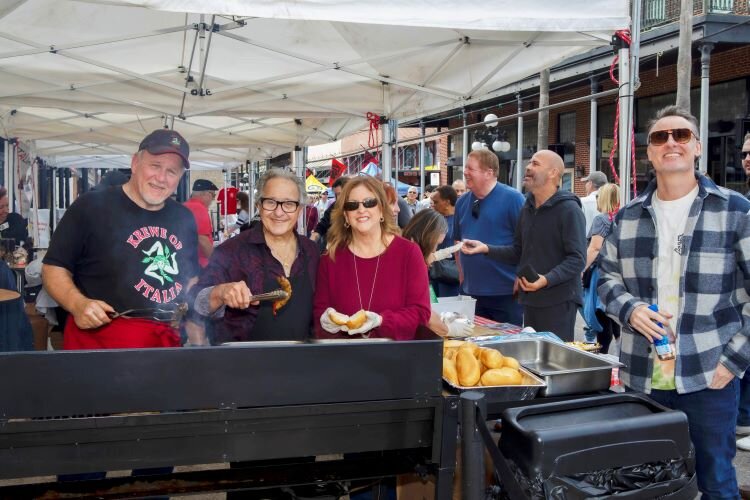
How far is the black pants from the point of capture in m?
3.50

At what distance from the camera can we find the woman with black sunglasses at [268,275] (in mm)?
2230

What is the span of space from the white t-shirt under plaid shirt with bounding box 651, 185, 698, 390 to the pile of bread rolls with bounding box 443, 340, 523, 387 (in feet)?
1.58

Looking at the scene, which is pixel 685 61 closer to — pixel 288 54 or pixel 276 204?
pixel 288 54

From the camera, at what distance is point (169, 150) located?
235 cm

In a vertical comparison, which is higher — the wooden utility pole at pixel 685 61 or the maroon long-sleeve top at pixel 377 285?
the wooden utility pole at pixel 685 61

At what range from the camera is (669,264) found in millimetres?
2104

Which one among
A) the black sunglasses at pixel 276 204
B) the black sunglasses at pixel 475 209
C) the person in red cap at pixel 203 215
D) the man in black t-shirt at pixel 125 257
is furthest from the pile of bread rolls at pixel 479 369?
the person in red cap at pixel 203 215

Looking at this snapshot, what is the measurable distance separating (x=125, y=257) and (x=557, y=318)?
2.33m

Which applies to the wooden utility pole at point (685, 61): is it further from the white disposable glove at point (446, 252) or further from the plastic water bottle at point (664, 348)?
the plastic water bottle at point (664, 348)

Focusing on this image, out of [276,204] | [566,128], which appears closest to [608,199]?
[276,204]

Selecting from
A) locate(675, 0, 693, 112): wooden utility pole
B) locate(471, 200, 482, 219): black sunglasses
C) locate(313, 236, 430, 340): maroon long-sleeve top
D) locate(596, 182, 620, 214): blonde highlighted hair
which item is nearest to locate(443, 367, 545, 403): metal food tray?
locate(313, 236, 430, 340): maroon long-sleeve top

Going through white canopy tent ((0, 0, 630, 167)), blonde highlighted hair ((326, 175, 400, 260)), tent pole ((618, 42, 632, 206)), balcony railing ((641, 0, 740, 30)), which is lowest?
blonde highlighted hair ((326, 175, 400, 260))

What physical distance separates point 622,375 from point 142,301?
1759 mm

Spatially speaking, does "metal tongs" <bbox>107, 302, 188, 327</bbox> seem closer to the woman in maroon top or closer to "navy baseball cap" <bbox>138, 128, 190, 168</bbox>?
the woman in maroon top
